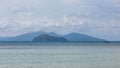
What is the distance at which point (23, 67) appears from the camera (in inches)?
1353

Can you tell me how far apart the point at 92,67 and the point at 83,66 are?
1.44 metres

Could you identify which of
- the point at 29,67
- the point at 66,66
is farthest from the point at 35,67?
the point at 66,66

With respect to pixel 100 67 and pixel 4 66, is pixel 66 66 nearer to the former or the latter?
pixel 100 67

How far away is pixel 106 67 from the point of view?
34.0 metres

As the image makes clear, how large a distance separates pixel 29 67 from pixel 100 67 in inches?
280

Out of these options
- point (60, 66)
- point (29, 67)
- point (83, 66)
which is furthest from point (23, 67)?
point (83, 66)

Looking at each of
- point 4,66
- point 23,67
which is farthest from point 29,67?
point 4,66

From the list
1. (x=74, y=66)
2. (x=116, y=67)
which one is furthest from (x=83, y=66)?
(x=116, y=67)

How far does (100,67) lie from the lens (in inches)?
1356

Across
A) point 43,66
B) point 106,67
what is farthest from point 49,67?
point 106,67

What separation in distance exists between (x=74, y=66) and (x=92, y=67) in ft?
6.99

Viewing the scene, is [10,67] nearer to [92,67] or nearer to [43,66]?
[43,66]

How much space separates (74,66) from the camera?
35.2 metres

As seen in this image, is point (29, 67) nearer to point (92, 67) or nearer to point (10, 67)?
point (10, 67)
